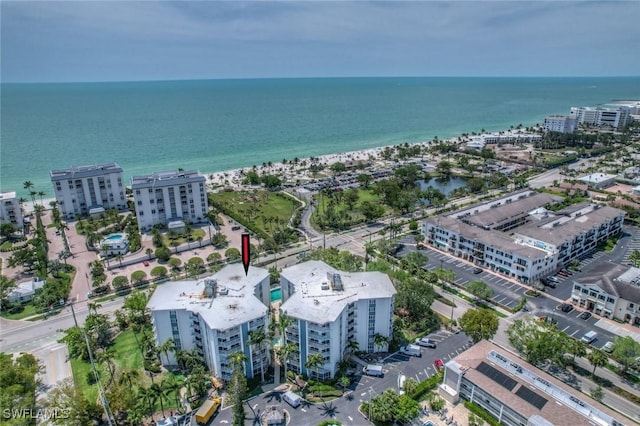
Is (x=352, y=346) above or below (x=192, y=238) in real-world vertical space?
below

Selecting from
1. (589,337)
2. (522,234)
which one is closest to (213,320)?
(589,337)

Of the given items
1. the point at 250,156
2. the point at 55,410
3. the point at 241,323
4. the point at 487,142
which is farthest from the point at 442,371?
the point at 487,142

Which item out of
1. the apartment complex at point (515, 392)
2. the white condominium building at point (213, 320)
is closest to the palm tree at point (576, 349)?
the apartment complex at point (515, 392)

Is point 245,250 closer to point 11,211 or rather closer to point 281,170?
point 11,211

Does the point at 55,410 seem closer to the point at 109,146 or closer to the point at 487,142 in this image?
the point at 109,146

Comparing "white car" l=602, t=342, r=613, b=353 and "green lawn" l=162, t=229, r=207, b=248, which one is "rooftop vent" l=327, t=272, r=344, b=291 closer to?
"white car" l=602, t=342, r=613, b=353
